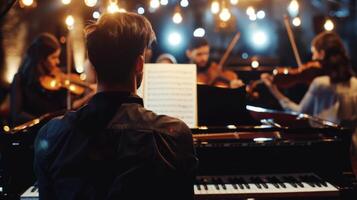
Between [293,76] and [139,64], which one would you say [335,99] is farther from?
[139,64]

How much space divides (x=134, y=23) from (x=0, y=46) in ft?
19.1

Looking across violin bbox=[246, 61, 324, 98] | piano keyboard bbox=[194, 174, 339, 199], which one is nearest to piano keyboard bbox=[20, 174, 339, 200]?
piano keyboard bbox=[194, 174, 339, 199]

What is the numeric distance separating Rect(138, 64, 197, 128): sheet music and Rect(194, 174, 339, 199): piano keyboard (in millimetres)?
435

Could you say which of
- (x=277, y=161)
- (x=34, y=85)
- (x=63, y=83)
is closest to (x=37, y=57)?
(x=34, y=85)

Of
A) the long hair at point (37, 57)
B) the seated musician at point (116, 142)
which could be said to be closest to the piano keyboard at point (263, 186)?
the seated musician at point (116, 142)

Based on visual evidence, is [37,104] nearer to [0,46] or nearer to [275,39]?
[0,46]

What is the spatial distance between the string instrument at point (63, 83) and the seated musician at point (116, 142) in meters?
3.24

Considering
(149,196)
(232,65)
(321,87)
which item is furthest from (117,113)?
(232,65)

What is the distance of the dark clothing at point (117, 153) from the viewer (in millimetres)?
1484

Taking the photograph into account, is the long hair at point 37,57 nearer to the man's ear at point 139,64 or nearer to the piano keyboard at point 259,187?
the piano keyboard at point 259,187

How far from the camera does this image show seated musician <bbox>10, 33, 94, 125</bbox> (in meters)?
4.29

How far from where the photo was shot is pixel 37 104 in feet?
14.5

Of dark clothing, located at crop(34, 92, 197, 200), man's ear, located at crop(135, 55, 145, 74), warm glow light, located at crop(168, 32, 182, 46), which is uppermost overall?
warm glow light, located at crop(168, 32, 182, 46)

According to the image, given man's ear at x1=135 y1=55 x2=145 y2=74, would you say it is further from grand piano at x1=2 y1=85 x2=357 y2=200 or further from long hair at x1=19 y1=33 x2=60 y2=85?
long hair at x1=19 y1=33 x2=60 y2=85
